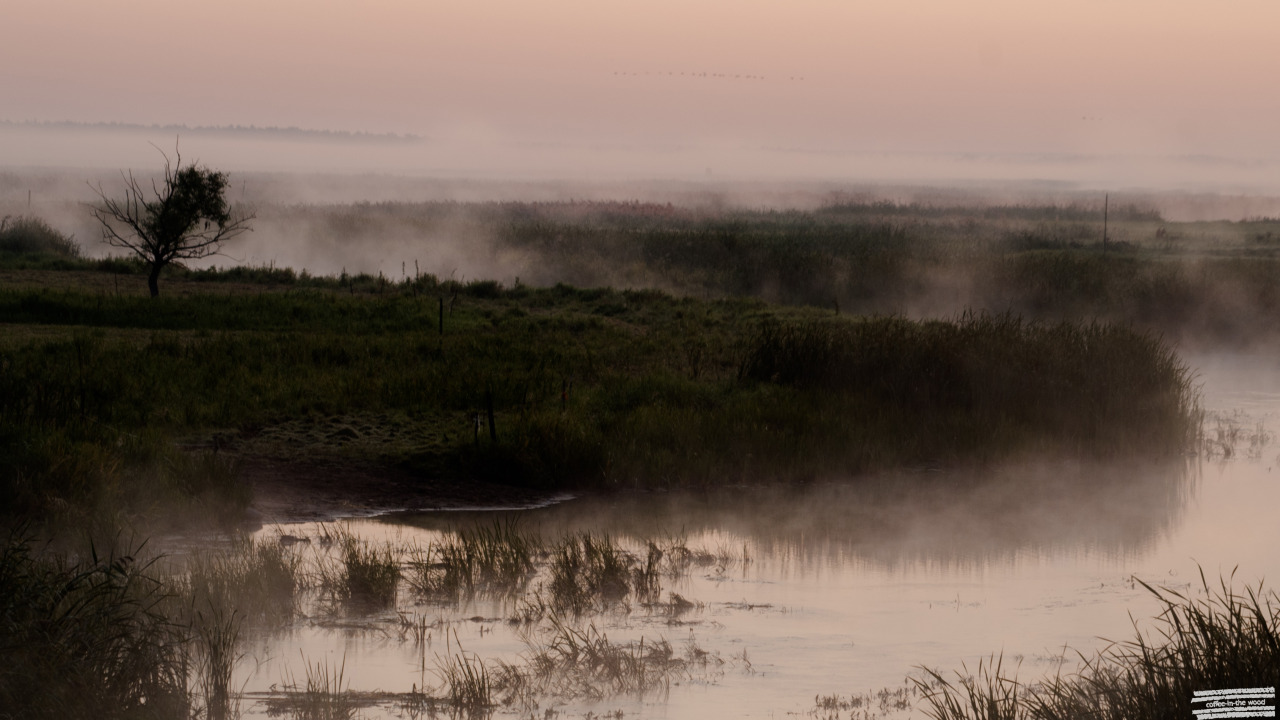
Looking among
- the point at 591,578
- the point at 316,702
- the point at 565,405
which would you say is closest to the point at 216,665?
the point at 316,702

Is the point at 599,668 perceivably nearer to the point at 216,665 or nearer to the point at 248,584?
the point at 216,665

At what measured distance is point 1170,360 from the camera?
17.9m

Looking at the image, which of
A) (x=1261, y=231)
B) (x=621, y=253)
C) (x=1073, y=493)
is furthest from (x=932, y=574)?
(x=1261, y=231)

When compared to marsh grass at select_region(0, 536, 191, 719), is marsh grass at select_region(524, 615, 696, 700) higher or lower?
lower

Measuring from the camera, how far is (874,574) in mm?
10750

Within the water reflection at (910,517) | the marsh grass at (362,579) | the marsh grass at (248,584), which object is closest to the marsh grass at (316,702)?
the marsh grass at (248,584)

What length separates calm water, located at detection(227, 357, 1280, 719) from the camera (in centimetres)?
786

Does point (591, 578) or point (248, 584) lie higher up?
point (248, 584)

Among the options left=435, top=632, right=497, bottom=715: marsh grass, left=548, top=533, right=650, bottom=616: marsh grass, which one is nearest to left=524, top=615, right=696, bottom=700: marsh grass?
left=435, top=632, right=497, bottom=715: marsh grass

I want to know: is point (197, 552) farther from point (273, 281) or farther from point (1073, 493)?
point (273, 281)

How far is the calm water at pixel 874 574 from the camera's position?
309 inches

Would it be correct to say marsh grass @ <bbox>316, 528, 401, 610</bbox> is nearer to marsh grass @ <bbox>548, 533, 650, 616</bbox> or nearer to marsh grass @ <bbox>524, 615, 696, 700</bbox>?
marsh grass @ <bbox>548, 533, 650, 616</bbox>

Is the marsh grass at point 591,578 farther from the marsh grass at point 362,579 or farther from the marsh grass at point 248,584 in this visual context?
the marsh grass at point 248,584

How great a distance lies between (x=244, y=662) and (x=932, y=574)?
5859 mm
